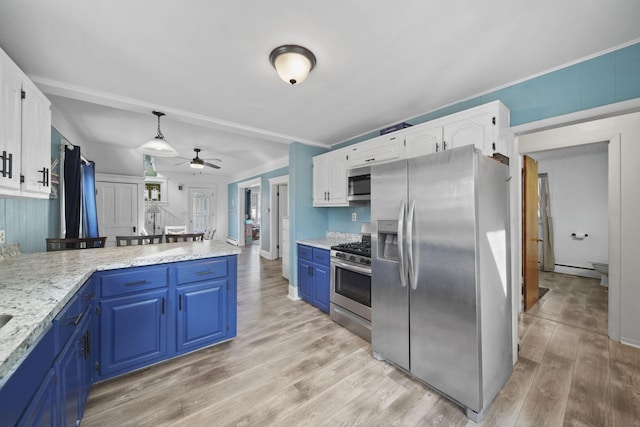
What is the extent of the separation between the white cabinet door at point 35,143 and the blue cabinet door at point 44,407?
1.36 meters

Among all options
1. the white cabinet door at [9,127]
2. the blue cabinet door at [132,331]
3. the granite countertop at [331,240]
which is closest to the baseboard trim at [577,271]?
the granite countertop at [331,240]

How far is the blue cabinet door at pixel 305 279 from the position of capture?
3.47 metres

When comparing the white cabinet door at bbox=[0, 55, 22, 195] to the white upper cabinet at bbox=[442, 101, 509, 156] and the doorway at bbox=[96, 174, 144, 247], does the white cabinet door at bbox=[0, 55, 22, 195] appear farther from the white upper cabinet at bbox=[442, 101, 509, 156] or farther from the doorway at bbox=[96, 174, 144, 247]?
the doorway at bbox=[96, 174, 144, 247]

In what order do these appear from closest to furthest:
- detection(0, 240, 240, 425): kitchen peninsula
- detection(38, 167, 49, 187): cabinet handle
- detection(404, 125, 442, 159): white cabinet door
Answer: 1. detection(0, 240, 240, 425): kitchen peninsula
2. detection(38, 167, 49, 187): cabinet handle
3. detection(404, 125, 442, 159): white cabinet door

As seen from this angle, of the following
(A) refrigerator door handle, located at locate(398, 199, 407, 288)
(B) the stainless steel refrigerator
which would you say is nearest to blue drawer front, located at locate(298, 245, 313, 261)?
(B) the stainless steel refrigerator

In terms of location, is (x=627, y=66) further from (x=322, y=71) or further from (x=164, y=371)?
(x=164, y=371)

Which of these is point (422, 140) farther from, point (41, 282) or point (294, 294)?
point (41, 282)

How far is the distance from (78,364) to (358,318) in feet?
7.21

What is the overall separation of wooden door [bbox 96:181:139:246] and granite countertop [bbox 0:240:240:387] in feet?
11.7

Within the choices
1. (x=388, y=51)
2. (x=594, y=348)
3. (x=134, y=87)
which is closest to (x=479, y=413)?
(x=594, y=348)

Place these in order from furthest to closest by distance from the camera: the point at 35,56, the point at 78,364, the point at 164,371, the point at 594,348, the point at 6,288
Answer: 1. the point at 594,348
2. the point at 164,371
3. the point at 35,56
4. the point at 78,364
5. the point at 6,288

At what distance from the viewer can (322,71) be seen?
6.81 feet

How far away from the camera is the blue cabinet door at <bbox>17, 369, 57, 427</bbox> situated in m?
0.81

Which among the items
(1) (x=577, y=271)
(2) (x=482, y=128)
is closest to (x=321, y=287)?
(2) (x=482, y=128)
